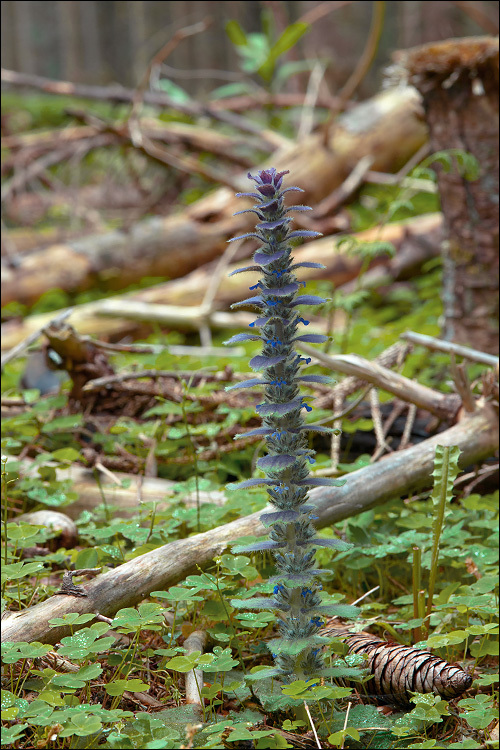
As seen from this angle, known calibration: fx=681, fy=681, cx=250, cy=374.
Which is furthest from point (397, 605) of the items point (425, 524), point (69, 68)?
point (69, 68)

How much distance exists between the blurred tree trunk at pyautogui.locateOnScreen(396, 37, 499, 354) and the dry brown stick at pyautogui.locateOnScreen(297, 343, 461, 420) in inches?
44.7

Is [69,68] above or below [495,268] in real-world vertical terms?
above

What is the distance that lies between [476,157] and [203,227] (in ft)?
11.2

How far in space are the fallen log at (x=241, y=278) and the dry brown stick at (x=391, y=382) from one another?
2.60 meters

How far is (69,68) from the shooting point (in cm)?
2886

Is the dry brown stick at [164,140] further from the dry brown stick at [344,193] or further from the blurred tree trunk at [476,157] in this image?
the blurred tree trunk at [476,157]

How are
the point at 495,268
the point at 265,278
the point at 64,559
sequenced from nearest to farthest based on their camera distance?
the point at 265,278, the point at 64,559, the point at 495,268

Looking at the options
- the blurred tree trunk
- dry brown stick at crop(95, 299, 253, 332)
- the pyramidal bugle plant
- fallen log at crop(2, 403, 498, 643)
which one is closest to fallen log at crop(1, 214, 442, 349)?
dry brown stick at crop(95, 299, 253, 332)

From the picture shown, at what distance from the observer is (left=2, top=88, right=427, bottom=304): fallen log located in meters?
6.38

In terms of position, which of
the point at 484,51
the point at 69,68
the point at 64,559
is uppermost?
the point at 69,68

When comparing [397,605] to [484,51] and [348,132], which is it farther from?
[348,132]

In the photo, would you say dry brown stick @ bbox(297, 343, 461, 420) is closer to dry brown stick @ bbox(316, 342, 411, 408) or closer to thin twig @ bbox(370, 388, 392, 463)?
thin twig @ bbox(370, 388, 392, 463)

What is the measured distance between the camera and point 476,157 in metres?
3.87

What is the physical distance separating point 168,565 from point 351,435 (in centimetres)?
151
